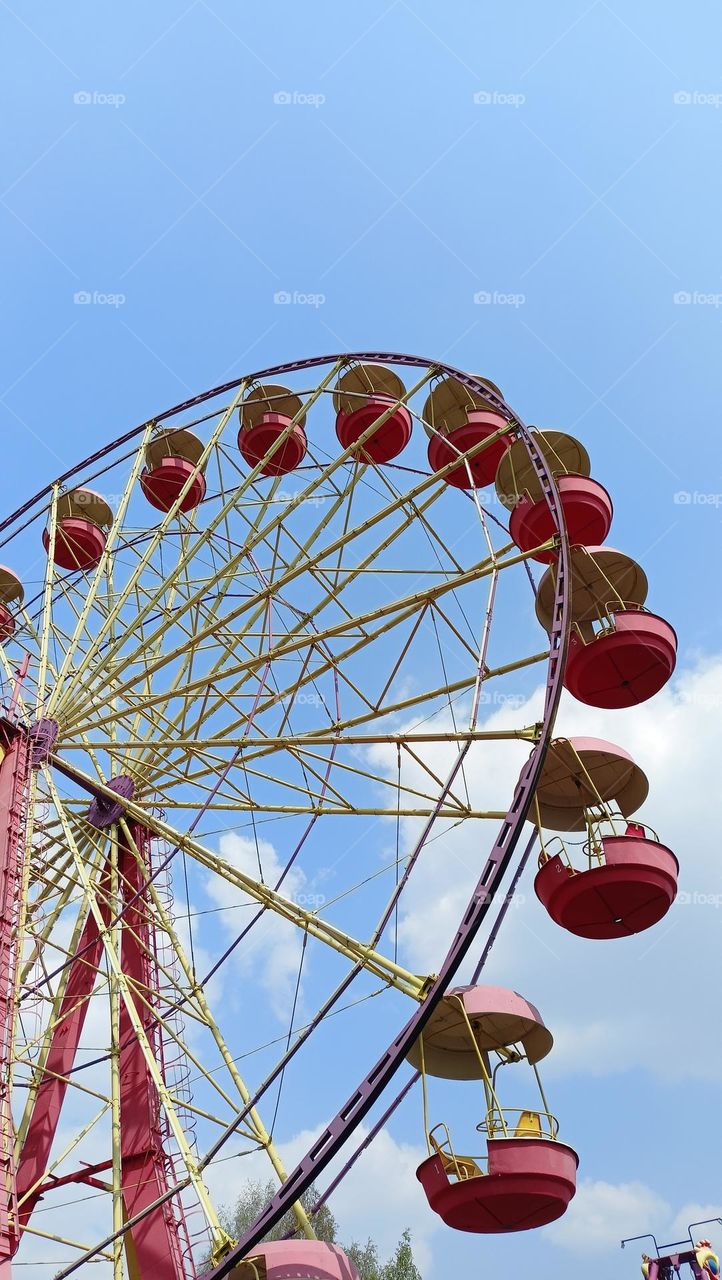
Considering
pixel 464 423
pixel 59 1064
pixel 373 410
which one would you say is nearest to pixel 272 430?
pixel 373 410

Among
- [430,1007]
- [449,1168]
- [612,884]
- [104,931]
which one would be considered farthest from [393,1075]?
[104,931]

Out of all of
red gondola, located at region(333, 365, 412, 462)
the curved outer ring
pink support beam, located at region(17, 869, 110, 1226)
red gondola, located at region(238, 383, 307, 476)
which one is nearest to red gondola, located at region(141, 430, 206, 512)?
red gondola, located at region(238, 383, 307, 476)

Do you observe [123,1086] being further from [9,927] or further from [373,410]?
[373,410]

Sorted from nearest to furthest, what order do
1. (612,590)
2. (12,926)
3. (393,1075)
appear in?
(393,1075)
(12,926)
(612,590)

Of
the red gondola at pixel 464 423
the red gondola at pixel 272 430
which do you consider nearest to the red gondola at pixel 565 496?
the red gondola at pixel 464 423

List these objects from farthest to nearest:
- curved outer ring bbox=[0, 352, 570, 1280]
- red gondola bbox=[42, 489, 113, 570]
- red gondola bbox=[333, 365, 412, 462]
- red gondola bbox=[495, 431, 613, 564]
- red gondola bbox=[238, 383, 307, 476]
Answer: red gondola bbox=[42, 489, 113, 570]
red gondola bbox=[238, 383, 307, 476]
red gondola bbox=[333, 365, 412, 462]
red gondola bbox=[495, 431, 613, 564]
curved outer ring bbox=[0, 352, 570, 1280]

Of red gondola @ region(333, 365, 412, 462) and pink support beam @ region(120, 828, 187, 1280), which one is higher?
red gondola @ region(333, 365, 412, 462)

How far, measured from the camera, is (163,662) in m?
12.5

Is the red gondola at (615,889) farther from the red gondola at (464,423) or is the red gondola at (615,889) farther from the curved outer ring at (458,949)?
the red gondola at (464,423)

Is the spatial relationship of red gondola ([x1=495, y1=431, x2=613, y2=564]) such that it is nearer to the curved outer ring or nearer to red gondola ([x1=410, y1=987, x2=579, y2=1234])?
the curved outer ring

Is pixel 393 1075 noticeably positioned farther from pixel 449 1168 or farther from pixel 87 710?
pixel 87 710

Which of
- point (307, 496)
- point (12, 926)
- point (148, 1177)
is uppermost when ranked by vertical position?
point (307, 496)

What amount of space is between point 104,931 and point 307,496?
223 inches

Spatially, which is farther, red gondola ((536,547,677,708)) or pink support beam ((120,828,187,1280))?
red gondola ((536,547,677,708))
